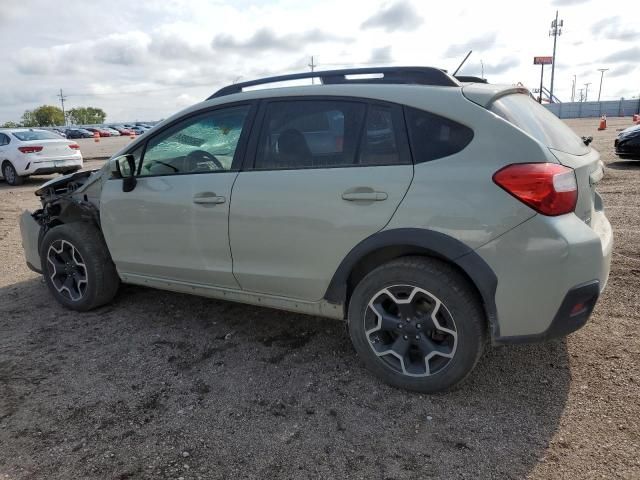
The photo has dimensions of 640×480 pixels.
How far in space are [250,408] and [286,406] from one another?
0.67 feet

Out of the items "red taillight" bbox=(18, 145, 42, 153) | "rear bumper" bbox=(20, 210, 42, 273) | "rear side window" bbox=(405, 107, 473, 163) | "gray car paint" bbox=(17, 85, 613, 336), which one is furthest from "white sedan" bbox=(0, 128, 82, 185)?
"rear side window" bbox=(405, 107, 473, 163)

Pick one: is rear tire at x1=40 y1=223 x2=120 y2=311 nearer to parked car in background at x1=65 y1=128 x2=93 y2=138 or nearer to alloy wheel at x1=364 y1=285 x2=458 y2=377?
alloy wheel at x1=364 y1=285 x2=458 y2=377

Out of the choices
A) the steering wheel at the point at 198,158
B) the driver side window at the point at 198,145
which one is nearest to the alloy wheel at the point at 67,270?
the driver side window at the point at 198,145

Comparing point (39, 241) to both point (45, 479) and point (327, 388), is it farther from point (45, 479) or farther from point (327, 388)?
point (327, 388)

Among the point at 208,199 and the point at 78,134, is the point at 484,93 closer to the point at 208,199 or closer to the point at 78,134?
the point at 208,199

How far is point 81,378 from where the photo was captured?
10.7 feet

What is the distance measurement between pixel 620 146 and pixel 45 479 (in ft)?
40.5

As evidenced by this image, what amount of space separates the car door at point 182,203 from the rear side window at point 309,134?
0.21m

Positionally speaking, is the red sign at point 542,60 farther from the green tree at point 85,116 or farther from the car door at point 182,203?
the green tree at point 85,116

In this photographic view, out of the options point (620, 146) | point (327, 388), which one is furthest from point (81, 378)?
point (620, 146)

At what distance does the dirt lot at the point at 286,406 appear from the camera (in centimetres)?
240

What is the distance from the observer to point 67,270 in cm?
439

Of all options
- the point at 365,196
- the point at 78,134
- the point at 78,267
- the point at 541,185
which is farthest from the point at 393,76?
the point at 78,134

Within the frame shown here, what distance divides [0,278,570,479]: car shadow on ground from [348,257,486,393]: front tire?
0.50 ft
